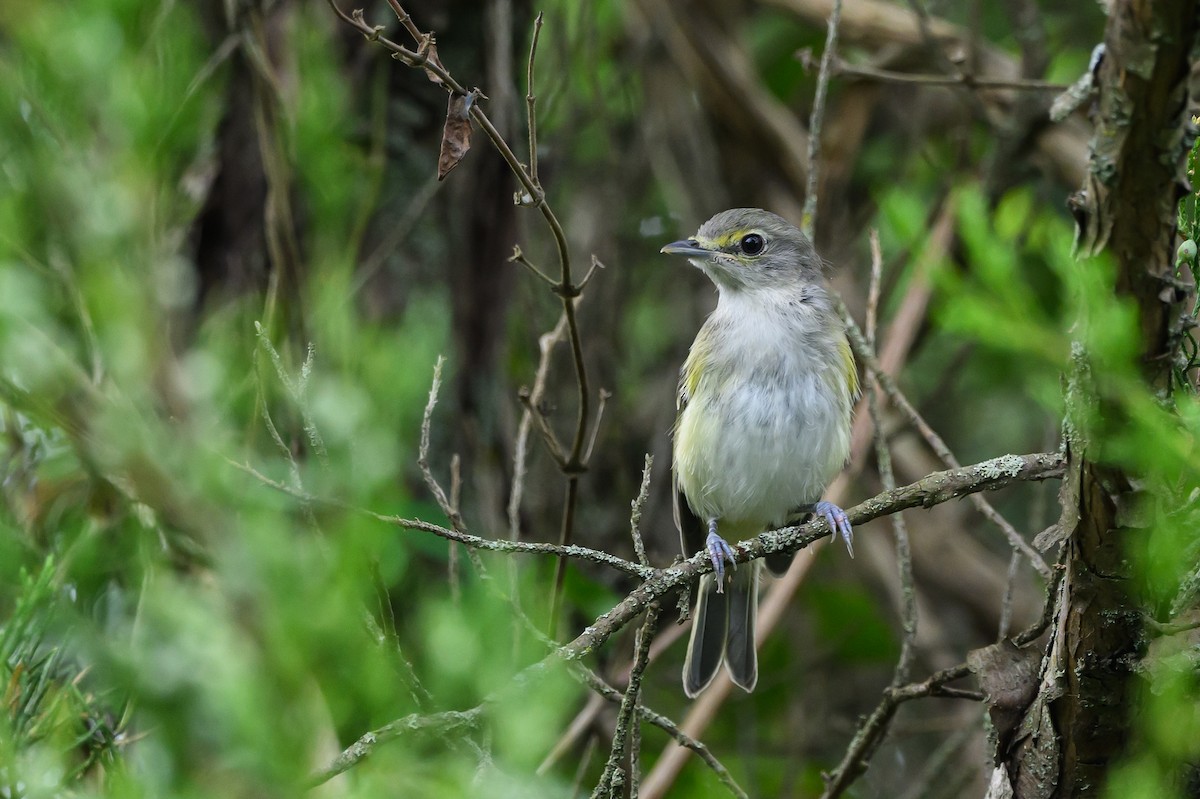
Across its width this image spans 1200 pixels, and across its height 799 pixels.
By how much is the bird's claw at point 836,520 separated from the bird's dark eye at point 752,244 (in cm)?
105

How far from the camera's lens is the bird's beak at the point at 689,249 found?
177 inches

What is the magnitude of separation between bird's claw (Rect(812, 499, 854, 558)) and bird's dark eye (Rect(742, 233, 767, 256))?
105 centimetres

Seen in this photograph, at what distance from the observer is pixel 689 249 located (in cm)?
456

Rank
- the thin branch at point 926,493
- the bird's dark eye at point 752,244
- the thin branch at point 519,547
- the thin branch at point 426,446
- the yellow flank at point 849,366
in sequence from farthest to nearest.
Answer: the bird's dark eye at point 752,244
the yellow flank at point 849,366
the thin branch at point 426,446
the thin branch at point 926,493
the thin branch at point 519,547

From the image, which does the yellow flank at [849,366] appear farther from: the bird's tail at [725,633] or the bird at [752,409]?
the bird's tail at [725,633]

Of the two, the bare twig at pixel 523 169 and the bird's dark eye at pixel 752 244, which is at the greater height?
the bare twig at pixel 523 169

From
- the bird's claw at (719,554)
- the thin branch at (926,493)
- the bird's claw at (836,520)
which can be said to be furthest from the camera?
the bird's claw at (719,554)

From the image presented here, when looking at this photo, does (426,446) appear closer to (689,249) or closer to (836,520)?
(836,520)

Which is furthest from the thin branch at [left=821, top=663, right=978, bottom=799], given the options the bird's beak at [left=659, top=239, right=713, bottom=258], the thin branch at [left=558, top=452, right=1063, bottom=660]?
the bird's beak at [left=659, top=239, right=713, bottom=258]

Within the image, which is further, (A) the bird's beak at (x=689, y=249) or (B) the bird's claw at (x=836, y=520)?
(A) the bird's beak at (x=689, y=249)

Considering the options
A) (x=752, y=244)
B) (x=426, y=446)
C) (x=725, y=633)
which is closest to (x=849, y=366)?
(x=752, y=244)

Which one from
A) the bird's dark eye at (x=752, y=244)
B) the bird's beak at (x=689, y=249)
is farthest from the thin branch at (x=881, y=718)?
the bird's dark eye at (x=752, y=244)

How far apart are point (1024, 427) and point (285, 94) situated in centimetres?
415

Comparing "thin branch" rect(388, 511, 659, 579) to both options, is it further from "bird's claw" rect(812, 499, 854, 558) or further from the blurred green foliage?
"bird's claw" rect(812, 499, 854, 558)
